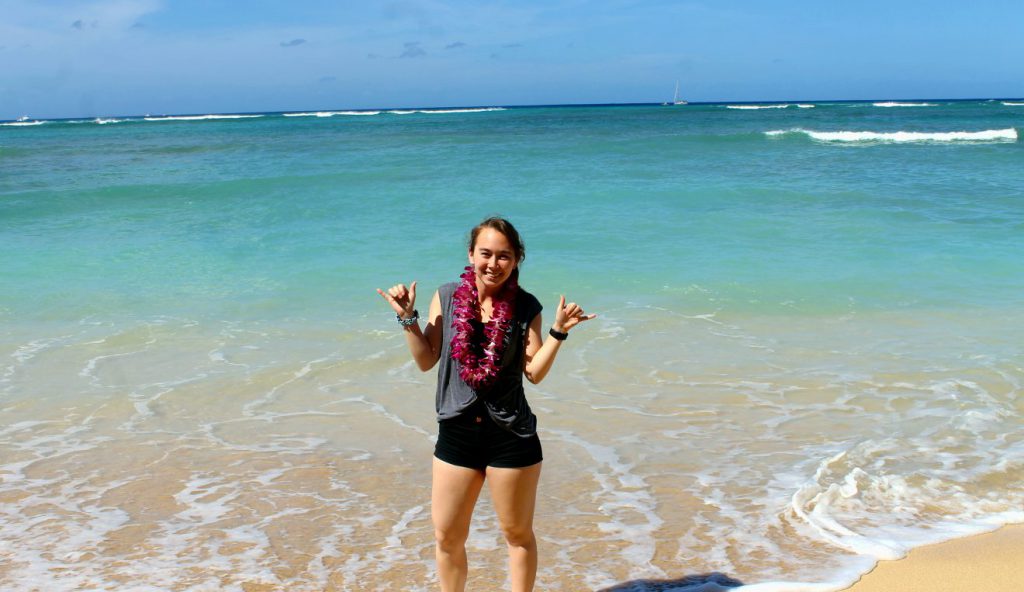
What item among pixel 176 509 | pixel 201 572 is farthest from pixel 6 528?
pixel 201 572

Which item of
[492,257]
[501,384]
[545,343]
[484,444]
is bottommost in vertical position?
[484,444]

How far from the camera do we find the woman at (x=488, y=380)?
3.21 metres

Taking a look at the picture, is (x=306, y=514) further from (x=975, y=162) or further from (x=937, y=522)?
(x=975, y=162)

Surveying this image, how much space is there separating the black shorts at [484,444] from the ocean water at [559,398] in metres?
1.14

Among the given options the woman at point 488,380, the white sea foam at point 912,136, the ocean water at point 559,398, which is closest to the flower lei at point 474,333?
the woman at point 488,380

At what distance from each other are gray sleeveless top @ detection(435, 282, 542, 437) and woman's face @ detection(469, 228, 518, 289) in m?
0.12

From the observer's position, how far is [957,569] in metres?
4.07

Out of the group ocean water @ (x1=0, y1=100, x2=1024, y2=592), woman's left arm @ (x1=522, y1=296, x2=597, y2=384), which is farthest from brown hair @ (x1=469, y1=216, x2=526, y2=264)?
ocean water @ (x1=0, y1=100, x2=1024, y2=592)

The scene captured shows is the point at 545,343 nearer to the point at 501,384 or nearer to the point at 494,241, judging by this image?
the point at 501,384

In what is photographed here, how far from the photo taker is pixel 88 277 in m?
11.8

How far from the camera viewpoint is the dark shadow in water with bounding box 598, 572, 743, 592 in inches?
159

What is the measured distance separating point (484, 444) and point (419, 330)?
481 millimetres

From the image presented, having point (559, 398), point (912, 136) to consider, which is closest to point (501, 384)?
point (559, 398)

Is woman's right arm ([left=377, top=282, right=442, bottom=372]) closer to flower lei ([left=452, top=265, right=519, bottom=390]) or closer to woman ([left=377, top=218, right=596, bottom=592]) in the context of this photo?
woman ([left=377, top=218, right=596, bottom=592])
